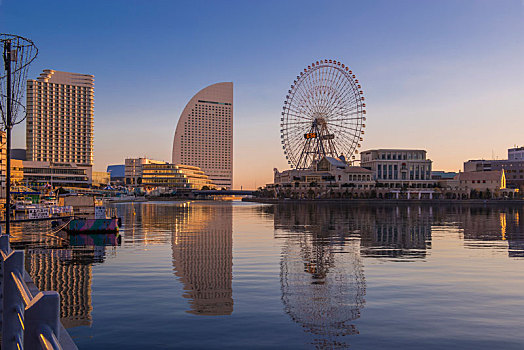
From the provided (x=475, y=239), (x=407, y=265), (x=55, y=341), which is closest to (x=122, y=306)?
(x=55, y=341)

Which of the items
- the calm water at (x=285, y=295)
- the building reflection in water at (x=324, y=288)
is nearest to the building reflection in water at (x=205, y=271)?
the calm water at (x=285, y=295)

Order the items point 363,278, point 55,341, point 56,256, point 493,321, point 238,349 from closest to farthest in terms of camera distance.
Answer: point 55,341, point 238,349, point 493,321, point 363,278, point 56,256

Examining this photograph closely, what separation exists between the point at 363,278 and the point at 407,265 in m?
6.77

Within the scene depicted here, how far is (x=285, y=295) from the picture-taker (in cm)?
2270

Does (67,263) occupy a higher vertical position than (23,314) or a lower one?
lower

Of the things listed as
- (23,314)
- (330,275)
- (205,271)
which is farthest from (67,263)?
(23,314)

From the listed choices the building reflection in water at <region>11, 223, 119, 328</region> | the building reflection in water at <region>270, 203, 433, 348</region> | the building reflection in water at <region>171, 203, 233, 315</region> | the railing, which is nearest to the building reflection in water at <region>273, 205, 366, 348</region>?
the building reflection in water at <region>270, 203, 433, 348</region>

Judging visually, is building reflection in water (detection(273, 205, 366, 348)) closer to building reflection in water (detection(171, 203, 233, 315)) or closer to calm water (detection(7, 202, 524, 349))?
calm water (detection(7, 202, 524, 349))

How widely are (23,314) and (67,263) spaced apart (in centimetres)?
2628

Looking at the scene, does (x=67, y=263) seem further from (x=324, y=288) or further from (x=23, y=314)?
(x=23, y=314)

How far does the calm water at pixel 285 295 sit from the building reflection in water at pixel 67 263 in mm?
88

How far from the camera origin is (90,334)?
647 inches

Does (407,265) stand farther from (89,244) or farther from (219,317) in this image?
(89,244)

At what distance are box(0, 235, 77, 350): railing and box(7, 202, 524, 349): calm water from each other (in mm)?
8227
